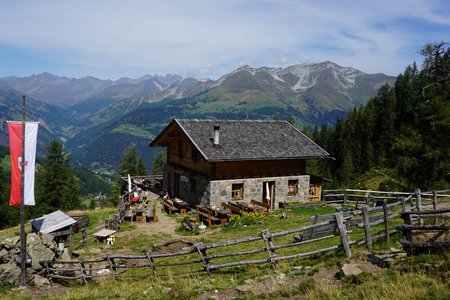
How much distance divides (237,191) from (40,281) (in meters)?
17.9

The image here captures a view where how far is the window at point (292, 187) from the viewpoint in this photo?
3458 centimetres

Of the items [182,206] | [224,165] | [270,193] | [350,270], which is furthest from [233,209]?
[350,270]

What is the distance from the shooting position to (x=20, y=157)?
54.9 feet

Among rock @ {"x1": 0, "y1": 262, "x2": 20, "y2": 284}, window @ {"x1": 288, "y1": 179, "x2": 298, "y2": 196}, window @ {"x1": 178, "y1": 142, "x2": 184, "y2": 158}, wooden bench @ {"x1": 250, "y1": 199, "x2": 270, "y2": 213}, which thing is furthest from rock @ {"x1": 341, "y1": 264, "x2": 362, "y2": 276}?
window @ {"x1": 178, "y1": 142, "x2": 184, "y2": 158}

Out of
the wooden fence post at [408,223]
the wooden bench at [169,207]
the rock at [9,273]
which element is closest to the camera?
the wooden fence post at [408,223]

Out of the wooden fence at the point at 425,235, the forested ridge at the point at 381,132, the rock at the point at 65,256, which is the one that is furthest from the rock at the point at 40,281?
the forested ridge at the point at 381,132

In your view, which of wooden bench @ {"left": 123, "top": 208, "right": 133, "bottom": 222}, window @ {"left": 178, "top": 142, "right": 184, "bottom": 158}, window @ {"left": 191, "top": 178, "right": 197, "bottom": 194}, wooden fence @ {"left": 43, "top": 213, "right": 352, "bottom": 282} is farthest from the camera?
window @ {"left": 178, "top": 142, "right": 184, "bottom": 158}

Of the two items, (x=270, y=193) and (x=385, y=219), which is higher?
(x=385, y=219)

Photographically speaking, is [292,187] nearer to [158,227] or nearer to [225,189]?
[225,189]

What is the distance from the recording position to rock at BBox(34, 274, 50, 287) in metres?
17.0

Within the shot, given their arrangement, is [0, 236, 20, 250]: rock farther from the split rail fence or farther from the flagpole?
the split rail fence

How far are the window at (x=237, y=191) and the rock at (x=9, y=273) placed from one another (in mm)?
17932

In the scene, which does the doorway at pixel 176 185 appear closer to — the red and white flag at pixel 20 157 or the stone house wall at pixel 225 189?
the stone house wall at pixel 225 189

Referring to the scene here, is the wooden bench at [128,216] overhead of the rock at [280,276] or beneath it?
beneath
